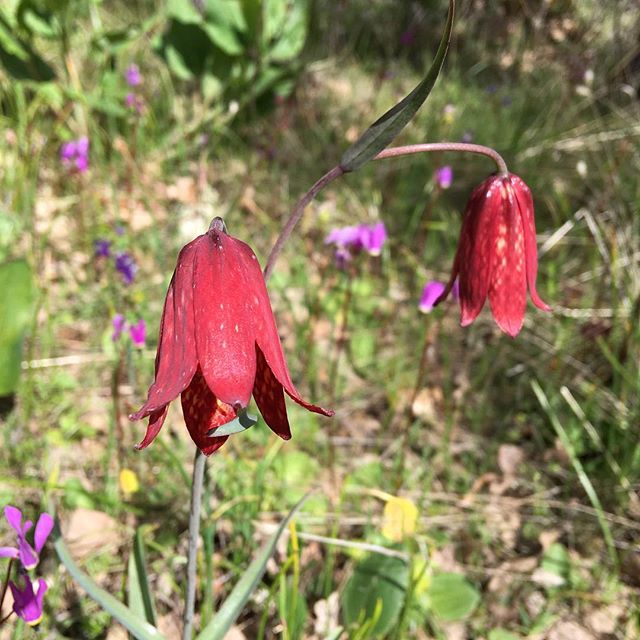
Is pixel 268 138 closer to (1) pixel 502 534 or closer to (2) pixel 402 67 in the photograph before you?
(2) pixel 402 67

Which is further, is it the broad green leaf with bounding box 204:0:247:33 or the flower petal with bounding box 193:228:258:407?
the broad green leaf with bounding box 204:0:247:33

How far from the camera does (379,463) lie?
57.7 inches

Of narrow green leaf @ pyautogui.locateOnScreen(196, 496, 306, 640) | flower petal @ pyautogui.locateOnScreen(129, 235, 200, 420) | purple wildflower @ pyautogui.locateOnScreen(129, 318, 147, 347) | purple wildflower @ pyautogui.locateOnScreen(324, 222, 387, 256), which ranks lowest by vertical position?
narrow green leaf @ pyautogui.locateOnScreen(196, 496, 306, 640)

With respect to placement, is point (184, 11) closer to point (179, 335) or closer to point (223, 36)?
point (223, 36)

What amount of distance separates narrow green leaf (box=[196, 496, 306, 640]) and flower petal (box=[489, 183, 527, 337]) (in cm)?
38

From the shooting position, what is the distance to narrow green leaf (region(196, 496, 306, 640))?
81 centimetres

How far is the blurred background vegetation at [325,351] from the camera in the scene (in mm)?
1200

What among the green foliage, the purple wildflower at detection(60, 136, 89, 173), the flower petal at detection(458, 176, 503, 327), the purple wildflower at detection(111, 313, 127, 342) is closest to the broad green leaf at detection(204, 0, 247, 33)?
the green foliage

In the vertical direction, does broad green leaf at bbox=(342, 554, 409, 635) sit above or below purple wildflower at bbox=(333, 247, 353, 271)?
below

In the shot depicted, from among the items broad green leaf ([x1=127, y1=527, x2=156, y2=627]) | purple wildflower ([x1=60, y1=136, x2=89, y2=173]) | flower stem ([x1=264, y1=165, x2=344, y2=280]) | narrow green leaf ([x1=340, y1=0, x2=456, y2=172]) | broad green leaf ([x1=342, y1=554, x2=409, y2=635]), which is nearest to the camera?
narrow green leaf ([x1=340, y1=0, x2=456, y2=172])

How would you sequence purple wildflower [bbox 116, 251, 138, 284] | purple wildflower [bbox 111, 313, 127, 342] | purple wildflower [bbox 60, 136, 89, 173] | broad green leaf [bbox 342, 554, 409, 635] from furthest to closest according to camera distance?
purple wildflower [bbox 60, 136, 89, 173], purple wildflower [bbox 116, 251, 138, 284], purple wildflower [bbox 111, 313, 127, 342], broad green leaf [bbox 342, 554, 409, 635]

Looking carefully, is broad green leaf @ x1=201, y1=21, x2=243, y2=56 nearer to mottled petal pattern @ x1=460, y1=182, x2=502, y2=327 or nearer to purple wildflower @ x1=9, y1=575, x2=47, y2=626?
mottled petal pattern @ x1=460, y1=182, x2=502, y2=327

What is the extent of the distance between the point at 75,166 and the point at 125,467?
89cm

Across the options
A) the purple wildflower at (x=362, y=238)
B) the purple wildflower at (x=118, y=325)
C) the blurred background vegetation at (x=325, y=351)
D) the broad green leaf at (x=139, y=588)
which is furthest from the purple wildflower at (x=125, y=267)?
the broad green leaf at (x=139, y=588)
